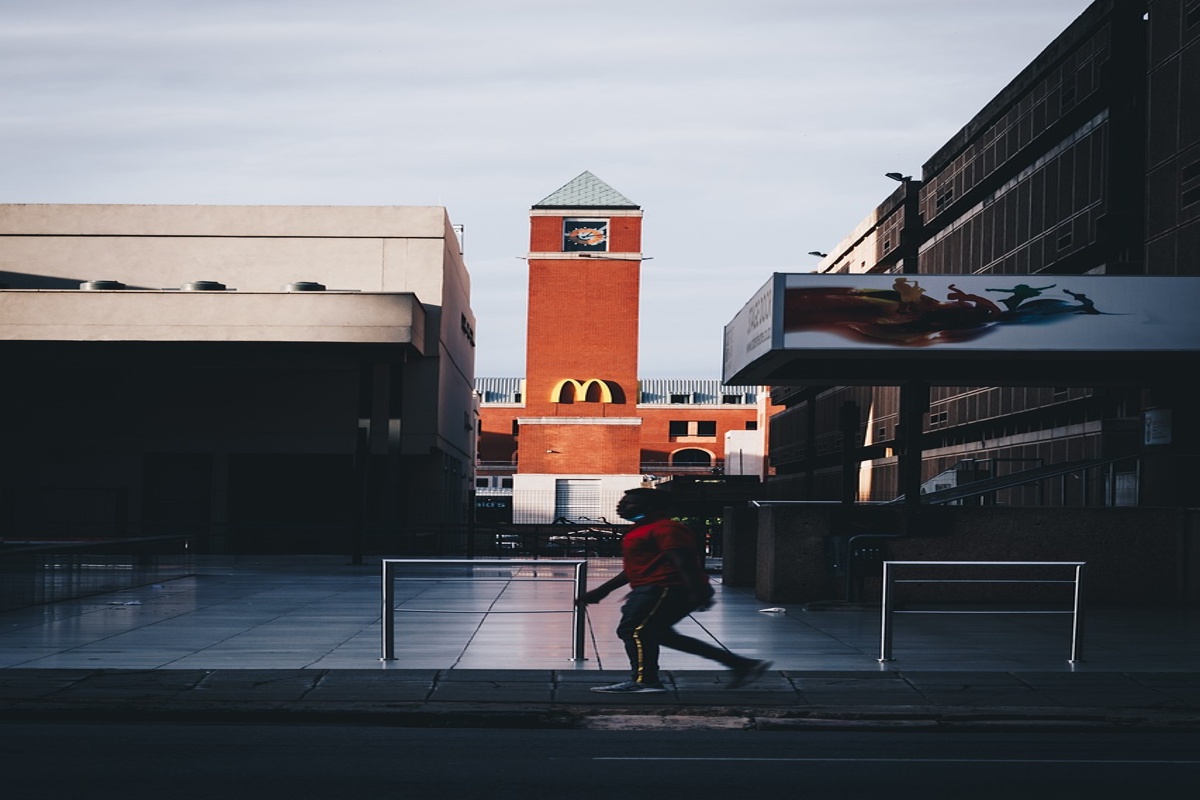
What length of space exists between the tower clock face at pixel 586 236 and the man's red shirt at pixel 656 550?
65.3 m

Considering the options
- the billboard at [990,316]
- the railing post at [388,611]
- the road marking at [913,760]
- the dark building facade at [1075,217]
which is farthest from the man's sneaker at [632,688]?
the dark building facade at [1075,217]

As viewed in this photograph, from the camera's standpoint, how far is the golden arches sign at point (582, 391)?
3029 inches

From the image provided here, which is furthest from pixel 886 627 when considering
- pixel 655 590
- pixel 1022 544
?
pixel 1022 544

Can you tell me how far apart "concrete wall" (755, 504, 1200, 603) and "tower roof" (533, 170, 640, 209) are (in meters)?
56.6

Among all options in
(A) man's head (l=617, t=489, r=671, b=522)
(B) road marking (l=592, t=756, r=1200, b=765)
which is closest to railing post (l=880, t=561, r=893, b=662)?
(A) man's head (l=617, t=489, r=671, b=522)

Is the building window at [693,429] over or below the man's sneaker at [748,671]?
over

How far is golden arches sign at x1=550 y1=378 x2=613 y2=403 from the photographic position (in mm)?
76938

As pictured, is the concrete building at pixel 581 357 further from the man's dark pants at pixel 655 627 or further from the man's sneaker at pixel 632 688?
the man's dark pants at pixel 655 627

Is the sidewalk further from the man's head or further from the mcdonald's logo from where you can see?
the mcdonald's logo

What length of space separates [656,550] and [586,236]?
65.9 m

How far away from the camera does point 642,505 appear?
11.5 metres

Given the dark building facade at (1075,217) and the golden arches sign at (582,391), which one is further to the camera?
the golden arches sign at (582,391)

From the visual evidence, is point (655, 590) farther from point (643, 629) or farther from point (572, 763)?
point (572, 763)

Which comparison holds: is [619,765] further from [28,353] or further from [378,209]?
[378,209]
